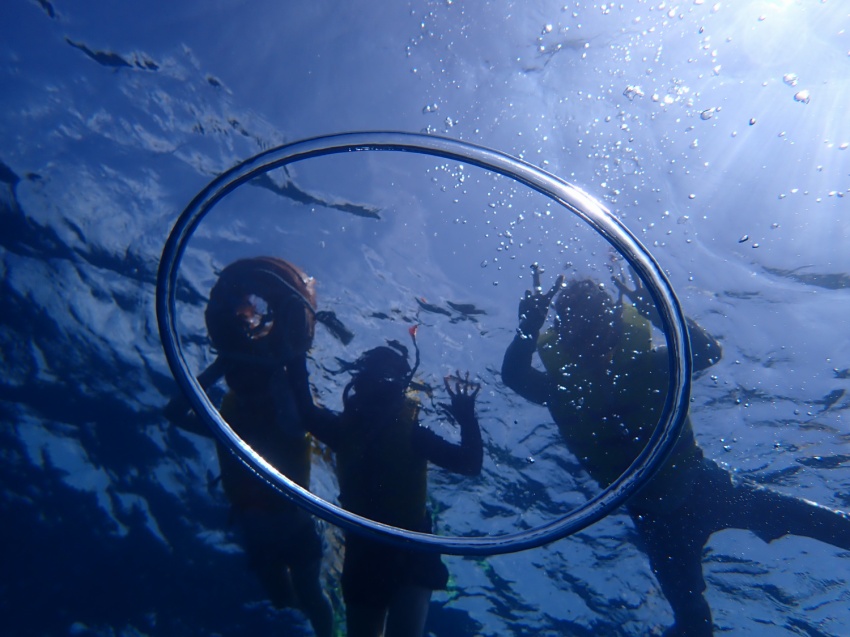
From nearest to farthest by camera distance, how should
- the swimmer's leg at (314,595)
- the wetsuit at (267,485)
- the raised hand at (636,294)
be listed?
the raised hand at (636,294) < the wetsuit at (267,485) < the swimmer's leg at (314,595)

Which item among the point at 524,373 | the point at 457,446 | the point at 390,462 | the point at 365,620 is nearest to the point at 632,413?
the point at 524,373

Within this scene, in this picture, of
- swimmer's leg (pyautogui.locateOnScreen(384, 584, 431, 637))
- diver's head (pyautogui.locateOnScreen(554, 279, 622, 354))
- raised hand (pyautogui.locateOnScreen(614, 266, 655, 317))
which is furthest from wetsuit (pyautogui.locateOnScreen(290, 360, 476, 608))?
raised hand (pyautogui.locateOnScreen(614, 266, 655, 317))

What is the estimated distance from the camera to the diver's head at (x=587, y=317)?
406cm

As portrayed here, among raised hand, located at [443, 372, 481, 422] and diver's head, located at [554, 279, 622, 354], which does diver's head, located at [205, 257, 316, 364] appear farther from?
diver's head, located at [554, 279, 622, 354]

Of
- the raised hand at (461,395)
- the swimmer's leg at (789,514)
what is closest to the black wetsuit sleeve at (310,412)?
the raised hand at (461,395)

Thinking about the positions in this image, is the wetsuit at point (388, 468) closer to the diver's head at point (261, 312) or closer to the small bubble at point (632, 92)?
the diver's head at point (261, 312)

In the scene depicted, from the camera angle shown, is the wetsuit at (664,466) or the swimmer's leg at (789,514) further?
the swimmer's leg at (789,514)

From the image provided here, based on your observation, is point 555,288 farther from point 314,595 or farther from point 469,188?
point 314,595

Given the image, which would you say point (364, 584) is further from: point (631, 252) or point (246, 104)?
point (246, 104)

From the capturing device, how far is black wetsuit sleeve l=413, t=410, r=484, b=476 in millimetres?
4516

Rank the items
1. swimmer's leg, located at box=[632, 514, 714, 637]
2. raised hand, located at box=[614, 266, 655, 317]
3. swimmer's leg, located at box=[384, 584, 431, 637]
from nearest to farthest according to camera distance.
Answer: raised hand, located at box=[614, 266, 655, 317] → swimmer's leg, located at box=[384, 584, 431, 637] → swimmer's leg, located at box=[632, 514, 714, 637]

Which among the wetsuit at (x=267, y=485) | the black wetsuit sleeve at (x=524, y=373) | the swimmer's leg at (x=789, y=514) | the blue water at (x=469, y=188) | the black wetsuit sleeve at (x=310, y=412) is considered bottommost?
the wetsuit at (x=267, y=485)

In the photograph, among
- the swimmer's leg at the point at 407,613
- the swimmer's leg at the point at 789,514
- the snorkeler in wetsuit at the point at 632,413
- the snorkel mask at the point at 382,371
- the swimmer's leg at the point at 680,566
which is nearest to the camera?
the snorkeler in wetsuit at the point at 632,413

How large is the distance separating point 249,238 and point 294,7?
285cm
